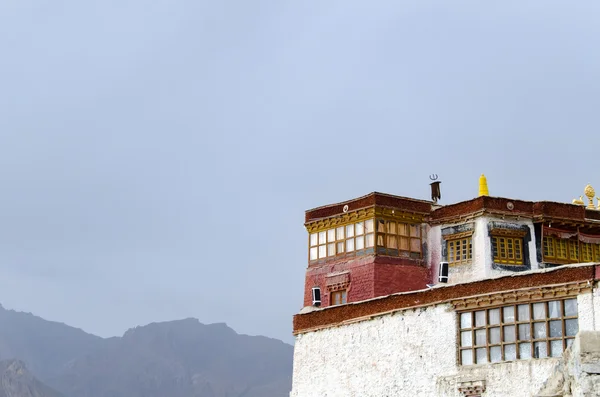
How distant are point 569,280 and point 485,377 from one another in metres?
3.91

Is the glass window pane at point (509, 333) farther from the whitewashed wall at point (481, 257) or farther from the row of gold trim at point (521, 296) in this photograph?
the whitewashed wall at point (481, 257)

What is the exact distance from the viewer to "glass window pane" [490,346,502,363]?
27734 millimetres

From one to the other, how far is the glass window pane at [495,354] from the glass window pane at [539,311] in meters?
1.57

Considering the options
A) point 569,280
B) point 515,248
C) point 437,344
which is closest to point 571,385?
point 569,280

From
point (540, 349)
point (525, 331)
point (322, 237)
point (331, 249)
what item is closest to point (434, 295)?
point (525, 331)

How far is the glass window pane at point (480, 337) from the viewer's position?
28200 millimetres

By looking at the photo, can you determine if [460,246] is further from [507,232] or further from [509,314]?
[509,314]

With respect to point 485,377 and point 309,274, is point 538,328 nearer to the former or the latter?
point 485,377

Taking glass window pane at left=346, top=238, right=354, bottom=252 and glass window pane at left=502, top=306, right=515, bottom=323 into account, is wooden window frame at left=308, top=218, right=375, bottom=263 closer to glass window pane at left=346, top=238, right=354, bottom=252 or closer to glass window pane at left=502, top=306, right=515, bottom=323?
glass window pane at left=346, top=238, right=354, bottom=252

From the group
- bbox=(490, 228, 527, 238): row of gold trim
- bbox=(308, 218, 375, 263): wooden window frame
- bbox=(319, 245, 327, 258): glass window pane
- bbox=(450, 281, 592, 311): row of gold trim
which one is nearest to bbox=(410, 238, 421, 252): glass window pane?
bbox=(308, 218, 375, 263): wooden window frame

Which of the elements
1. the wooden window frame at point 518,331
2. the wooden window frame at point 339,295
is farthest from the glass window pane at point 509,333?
the wooden window frame at point 339,295

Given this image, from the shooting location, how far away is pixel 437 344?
2947 cm

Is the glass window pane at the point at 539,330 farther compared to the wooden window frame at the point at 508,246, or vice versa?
the wooden window frame at the point at 508,246

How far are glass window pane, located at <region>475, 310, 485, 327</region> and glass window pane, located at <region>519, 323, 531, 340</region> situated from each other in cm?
142
